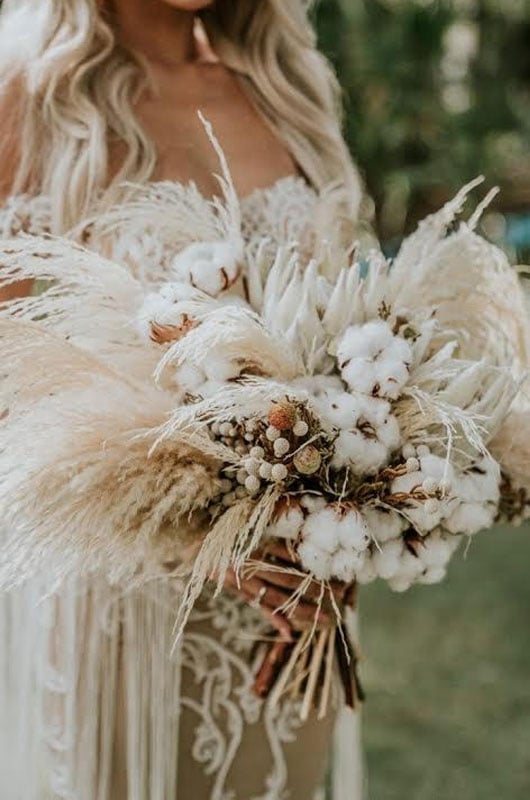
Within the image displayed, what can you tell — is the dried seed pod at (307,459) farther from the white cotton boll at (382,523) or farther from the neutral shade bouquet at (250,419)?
the white cotton boll at (382,523)

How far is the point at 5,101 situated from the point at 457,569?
494 centimetres

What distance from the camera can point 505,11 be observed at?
26.7 feet

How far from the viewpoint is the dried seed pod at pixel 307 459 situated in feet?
5.69

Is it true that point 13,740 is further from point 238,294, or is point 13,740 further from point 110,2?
point 110,2

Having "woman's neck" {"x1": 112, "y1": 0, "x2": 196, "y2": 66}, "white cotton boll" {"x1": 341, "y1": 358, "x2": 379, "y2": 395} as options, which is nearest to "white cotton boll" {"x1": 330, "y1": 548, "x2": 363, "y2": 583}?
"white cotton boll" {"x1": 341, "y1": 358, "x2": 379, "y2": 395}

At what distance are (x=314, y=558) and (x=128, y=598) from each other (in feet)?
1.42

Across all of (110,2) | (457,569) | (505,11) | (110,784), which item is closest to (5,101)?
(110,2)

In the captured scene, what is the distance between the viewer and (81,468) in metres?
1.70

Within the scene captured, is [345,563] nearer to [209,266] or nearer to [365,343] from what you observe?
[365,343]

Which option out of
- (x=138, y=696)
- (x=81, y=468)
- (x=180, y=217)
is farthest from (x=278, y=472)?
(x=138, y=696)

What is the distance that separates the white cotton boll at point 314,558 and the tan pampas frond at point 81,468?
0.14 m

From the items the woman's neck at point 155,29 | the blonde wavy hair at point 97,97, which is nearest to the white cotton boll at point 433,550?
the blonde wavy hair at point 97,97

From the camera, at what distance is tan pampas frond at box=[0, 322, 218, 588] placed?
1688 millimetres

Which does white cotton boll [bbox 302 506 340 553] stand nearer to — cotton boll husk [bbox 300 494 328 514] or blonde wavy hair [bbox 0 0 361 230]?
cotton boll husk [bbox 300 494 328 514]
